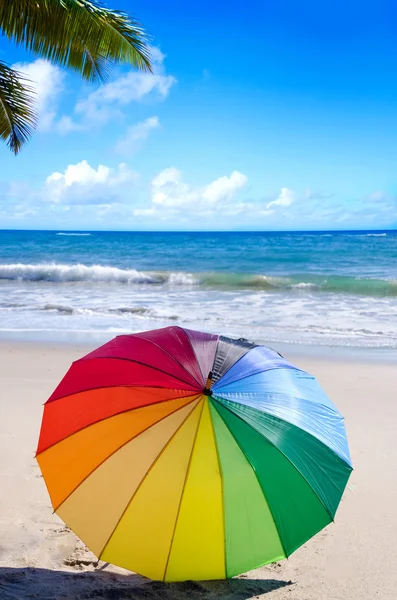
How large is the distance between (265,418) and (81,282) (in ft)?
78.5

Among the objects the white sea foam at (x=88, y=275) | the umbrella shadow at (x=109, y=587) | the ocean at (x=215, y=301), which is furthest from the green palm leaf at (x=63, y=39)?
the white sea foam at (x=88, y=275)

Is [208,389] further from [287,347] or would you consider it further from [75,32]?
[287,347]

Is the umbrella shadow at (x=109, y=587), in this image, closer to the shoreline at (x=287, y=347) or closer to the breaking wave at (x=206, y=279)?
the shoreline at (x=287, y=347)

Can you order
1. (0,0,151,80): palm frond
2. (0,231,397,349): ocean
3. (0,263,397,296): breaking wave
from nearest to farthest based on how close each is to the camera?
(0,0,151,80): palm frond < (0,231,397,349): ocean < (0,263,397,296): breaking wave

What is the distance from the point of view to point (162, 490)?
2.49 metres

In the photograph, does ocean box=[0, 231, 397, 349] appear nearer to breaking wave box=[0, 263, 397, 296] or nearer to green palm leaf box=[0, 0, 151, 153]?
breaking wave box=[0, 263, 397, 296]

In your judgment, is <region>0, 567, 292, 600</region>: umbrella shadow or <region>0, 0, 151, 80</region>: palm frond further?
<region>0, 0, 151, 80</region>: palm frond

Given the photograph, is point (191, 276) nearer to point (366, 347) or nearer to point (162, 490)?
point (366, 347)

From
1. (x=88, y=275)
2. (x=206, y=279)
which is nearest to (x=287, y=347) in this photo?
(x=206, y=279)

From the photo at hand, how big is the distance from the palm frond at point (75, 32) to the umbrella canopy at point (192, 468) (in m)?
5.98

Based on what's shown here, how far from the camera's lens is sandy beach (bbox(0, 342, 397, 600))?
3.13 m

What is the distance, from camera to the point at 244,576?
3.34 meters

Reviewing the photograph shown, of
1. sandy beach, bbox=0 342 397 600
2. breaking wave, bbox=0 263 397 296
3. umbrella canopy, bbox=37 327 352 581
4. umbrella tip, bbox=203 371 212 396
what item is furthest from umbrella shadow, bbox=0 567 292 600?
breaking wave, bbox=0 263 397 296

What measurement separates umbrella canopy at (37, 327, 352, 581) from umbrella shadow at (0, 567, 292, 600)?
64cm
